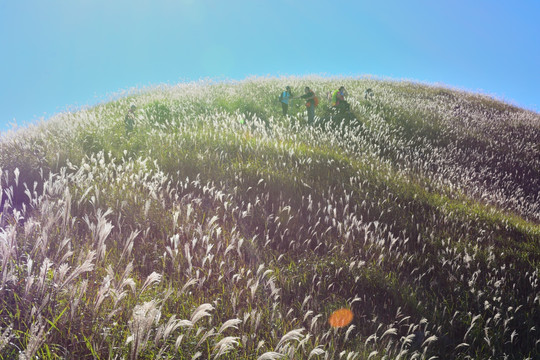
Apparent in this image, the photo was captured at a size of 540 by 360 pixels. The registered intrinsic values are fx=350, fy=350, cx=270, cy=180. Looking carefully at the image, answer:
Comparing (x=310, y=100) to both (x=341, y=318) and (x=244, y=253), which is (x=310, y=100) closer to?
(x=244, y=253)

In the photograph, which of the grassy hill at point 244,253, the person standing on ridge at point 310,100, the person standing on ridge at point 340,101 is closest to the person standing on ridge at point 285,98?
the person standing on ridge at point 310,100

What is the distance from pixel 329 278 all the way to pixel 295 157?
10.3ft

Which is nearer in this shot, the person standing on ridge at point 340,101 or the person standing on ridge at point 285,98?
the person standing on ridge at point 285,98

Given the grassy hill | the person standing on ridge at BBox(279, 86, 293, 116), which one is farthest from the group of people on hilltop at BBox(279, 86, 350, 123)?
the grassy hill

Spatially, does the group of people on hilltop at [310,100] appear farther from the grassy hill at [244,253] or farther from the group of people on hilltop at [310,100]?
the grassy hill at [244,253]

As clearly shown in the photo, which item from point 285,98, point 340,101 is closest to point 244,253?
point 285,98

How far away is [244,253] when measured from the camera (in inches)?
117

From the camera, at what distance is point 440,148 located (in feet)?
33.9

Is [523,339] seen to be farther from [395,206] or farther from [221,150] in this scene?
[221,150]

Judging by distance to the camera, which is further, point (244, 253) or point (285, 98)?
point (285, 98)

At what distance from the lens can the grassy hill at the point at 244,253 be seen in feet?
5.69

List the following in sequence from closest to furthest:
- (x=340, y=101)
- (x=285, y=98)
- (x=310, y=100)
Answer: (x=310, y=100) → (x=285, y=98) → (x=340, y=101)

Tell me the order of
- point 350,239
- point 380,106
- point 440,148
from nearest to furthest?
point 350,239 < point 440,148 < point 380,106

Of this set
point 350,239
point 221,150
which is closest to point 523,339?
point 350,239
